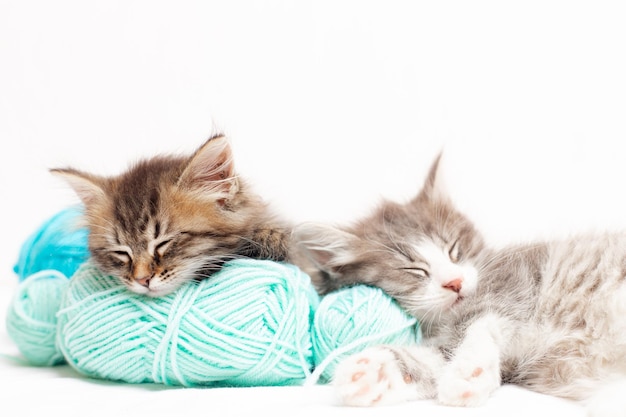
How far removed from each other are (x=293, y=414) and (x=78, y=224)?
41.4 inches

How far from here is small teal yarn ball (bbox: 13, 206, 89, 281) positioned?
2.44 meters

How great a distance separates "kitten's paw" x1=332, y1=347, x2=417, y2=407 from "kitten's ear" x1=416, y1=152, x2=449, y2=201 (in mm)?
830

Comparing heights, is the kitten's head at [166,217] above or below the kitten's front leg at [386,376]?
above

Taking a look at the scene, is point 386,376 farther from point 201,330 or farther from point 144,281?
point 144,281

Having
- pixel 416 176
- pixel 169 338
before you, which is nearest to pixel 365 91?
pixel 416 176

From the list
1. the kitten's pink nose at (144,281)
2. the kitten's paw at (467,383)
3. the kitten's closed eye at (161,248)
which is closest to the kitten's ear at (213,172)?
the kitten's closed eye at (161,248)

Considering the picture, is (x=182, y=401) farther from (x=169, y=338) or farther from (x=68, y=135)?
(x=68, y=135)

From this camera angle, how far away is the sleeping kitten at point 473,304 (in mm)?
1758

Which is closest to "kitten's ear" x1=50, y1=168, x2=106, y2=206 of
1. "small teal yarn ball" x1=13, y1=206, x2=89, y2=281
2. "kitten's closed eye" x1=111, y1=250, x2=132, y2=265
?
"kitten's closed eye" x1=111, y1=250, x2=132, y2=265

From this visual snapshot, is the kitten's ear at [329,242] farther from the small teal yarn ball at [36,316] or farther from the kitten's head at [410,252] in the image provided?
the small teal yarn ball at [36,316]

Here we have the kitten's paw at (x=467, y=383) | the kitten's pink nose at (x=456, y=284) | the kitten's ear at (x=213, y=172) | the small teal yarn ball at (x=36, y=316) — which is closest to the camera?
the kitten's paw at (x=467, y=383)

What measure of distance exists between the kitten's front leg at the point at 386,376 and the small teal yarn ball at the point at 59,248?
1.16m

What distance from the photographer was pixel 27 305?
2248mm

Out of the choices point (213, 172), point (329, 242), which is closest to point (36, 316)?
point (213, 172)
